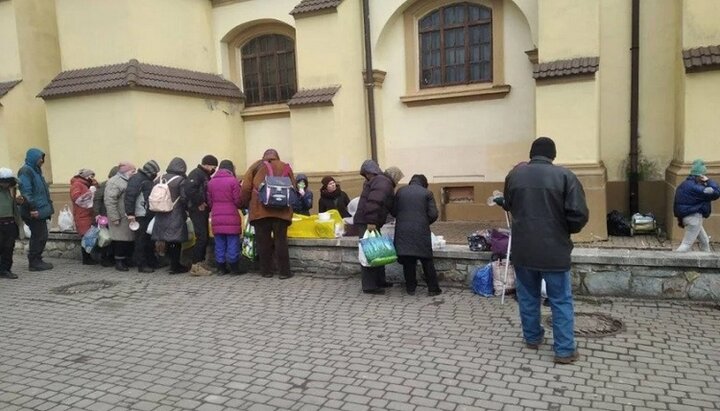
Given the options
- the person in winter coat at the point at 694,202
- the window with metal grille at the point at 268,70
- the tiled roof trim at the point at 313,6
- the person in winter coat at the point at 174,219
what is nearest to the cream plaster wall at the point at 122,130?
the window with metal grille at the point at 268,70

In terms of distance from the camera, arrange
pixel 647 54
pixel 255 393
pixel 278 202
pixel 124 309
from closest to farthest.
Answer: pixel 255 393
pixel 124 309
pixel 278 202
pixel 647 54

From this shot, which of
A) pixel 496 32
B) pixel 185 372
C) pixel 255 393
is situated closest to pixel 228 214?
pixel 185 372

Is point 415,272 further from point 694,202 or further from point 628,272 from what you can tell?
point 694,202

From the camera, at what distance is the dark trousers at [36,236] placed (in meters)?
9.27

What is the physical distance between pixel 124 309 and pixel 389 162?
7.39 metres

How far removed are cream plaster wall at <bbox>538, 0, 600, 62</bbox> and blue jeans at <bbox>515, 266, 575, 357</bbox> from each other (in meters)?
5.90

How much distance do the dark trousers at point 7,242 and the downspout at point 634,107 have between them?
405 inches

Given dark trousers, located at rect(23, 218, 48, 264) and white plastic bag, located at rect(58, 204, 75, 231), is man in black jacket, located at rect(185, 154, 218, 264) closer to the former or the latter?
dark trousers, located at rect(23, 218, 48, 264)

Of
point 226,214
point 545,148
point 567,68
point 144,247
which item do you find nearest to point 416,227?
point 545,148

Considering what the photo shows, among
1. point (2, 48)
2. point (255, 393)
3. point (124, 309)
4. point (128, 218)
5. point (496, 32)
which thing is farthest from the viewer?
point (2, 48)

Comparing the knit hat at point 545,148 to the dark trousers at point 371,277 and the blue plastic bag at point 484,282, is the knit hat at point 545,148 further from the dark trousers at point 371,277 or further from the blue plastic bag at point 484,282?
the dark trousers at point 371,277

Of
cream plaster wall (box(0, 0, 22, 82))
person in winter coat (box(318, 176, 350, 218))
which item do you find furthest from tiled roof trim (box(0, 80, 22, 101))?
person in winter coat (box(318, 176, 350, 218))

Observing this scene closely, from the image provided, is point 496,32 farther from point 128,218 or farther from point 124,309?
point 124,309

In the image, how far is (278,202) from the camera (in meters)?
7.85
